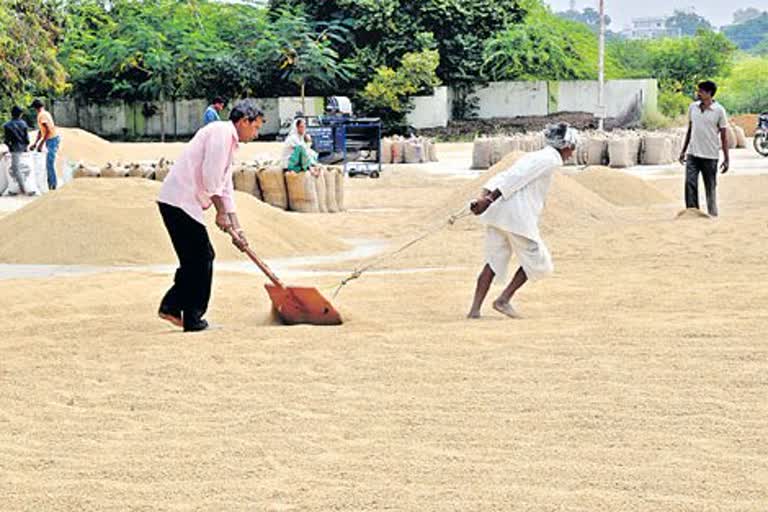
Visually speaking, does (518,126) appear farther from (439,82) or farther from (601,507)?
(601,507)

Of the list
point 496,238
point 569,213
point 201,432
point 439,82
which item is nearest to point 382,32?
point 439,82

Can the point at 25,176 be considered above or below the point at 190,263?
below

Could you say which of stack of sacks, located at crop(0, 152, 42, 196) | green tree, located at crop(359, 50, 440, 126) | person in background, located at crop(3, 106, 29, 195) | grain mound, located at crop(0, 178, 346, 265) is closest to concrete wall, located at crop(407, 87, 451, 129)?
green tree, located at crop(359, 50, 440, 126)

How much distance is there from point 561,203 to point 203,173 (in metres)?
7.92

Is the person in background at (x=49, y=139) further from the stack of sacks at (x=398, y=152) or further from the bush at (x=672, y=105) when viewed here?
the bush at (x=672, y=105)

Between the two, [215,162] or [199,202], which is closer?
[215,162]

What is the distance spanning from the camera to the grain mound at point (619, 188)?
1752 centimetres

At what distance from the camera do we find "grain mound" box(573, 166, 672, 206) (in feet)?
57.5

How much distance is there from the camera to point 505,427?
5609 millimetres

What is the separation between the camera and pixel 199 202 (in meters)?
8.09

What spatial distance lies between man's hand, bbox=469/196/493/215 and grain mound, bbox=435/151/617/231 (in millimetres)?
6373

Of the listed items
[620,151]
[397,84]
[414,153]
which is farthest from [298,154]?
[397,84]

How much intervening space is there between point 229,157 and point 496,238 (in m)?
A: 1.68

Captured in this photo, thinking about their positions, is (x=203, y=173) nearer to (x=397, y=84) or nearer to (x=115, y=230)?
(x=115, y=230)
